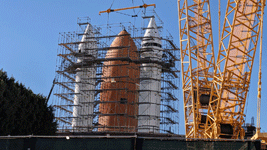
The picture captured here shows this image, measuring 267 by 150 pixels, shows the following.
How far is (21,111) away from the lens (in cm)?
3262

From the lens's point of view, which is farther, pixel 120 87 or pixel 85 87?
pixel 85 87

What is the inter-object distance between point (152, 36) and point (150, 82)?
871 cm

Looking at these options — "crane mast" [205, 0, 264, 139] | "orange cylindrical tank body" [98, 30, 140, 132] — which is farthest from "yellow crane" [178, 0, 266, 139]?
"orange cylindrical tank body" [98, 30, 140, 132]

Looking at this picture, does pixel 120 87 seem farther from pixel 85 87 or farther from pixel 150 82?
pixel 85 87

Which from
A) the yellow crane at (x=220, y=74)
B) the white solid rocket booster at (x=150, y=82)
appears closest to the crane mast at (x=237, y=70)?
the yellow crane at (x=220, y=74)

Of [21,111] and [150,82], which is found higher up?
[150,82]

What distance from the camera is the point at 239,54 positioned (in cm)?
3841

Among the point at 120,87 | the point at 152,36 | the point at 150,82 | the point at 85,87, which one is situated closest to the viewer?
the point at 150,82

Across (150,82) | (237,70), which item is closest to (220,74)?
(237,70)

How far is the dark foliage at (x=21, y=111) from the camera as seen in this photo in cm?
3067

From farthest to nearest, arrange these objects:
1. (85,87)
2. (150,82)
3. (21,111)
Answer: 1. (85,87)
2. (150,82)
3. (21,111)

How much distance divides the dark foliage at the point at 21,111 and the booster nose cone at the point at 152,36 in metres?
29.9

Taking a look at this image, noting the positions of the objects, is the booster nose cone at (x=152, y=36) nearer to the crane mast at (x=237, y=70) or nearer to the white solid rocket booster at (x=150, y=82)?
the white solid rocket booster at (x=150, y=82)

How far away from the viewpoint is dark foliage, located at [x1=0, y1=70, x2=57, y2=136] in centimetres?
3067
